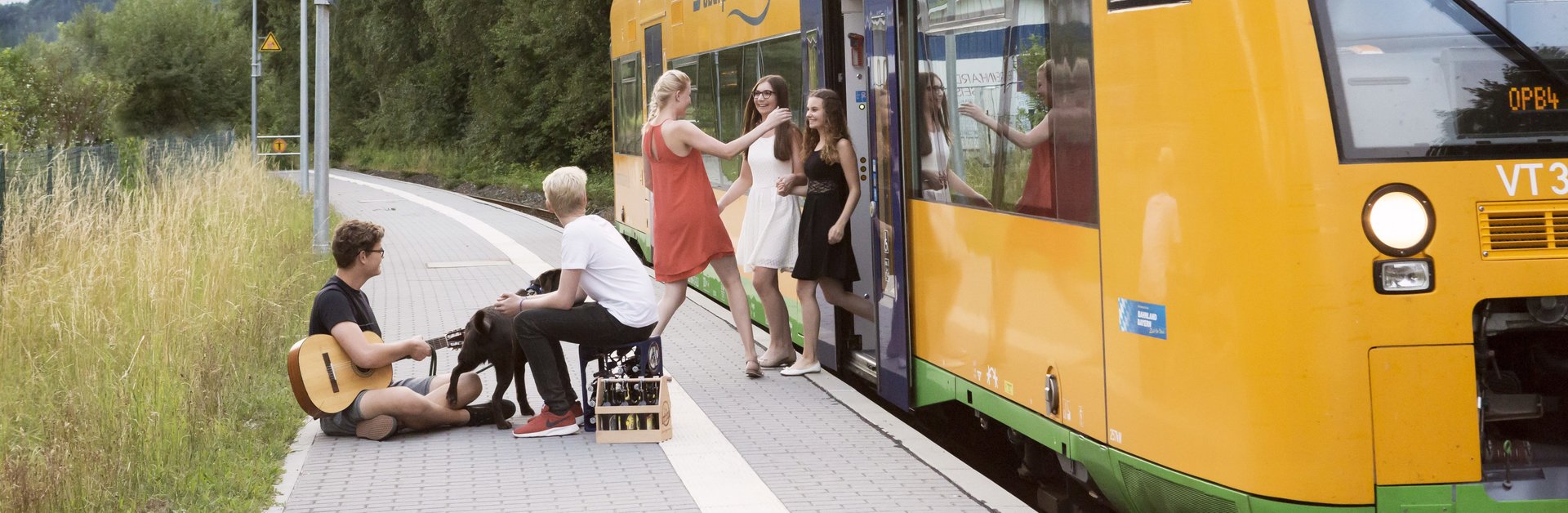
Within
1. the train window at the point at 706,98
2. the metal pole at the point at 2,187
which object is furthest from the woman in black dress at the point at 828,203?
the metal pole at the point at 2,187

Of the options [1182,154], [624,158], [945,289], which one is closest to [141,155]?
[624,158]

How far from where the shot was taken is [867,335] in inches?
343

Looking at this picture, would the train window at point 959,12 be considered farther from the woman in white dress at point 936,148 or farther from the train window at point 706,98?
the train window at point 706,98

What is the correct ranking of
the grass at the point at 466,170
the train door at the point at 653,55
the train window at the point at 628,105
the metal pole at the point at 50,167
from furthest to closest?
the grass at the point at 466,170 < the train window at the point at 628,105 < the train door at the point at 653,55 < the metal pole at the point at 50,167

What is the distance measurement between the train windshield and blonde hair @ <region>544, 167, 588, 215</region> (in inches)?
140

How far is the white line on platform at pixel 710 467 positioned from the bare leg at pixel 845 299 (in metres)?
0.93

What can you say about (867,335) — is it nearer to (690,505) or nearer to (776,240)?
(776,240)

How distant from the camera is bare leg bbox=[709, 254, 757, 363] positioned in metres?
8.84

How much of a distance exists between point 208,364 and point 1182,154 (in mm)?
5220

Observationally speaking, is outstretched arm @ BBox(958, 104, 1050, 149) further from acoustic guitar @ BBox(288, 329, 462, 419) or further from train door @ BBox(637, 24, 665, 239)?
train door @ BBox(637, 24, 665, 239)

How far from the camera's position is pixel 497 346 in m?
7.20

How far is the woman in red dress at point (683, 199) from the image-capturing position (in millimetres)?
8305

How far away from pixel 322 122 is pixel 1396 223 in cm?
1477

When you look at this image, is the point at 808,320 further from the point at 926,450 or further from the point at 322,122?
the point at 322,122
